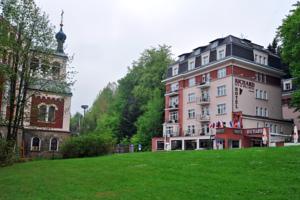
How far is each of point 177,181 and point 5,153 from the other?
15472mm

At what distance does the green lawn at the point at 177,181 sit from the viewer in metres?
11.6

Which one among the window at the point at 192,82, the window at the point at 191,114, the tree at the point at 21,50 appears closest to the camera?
the tree at the point at 21,50

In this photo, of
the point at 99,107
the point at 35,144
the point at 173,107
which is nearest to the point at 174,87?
the point at 173,107

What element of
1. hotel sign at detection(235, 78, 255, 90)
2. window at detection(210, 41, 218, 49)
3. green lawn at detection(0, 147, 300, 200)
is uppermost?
window at detection(210, 41, 218, 49)

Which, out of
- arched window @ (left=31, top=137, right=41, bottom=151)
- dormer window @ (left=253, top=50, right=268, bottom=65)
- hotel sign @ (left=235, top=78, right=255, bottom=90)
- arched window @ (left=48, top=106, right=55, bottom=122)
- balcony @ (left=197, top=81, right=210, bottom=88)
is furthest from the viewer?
balcony @ (left=197, top=81, right=210, bottom=88)

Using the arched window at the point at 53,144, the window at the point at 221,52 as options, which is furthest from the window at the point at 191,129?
the arched window at the point at 53,144

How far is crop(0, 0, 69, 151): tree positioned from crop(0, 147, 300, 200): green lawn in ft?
32.3

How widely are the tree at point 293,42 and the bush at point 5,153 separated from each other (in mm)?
29430

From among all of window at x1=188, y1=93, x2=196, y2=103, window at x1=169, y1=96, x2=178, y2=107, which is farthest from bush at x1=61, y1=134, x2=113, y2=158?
window at x1=169, y1=96, x2=178, y2=107

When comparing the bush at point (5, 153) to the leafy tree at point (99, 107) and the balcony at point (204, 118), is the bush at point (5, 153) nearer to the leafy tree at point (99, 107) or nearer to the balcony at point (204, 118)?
the balcony at point (204, 118)

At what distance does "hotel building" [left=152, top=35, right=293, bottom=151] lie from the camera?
4875 centimetres

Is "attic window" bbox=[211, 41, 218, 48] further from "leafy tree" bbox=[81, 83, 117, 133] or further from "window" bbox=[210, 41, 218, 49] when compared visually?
"leafy tree" bbox=[81, 83, 117, 133]

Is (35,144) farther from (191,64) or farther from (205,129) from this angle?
(191,64)

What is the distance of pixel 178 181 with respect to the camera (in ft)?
44.7
